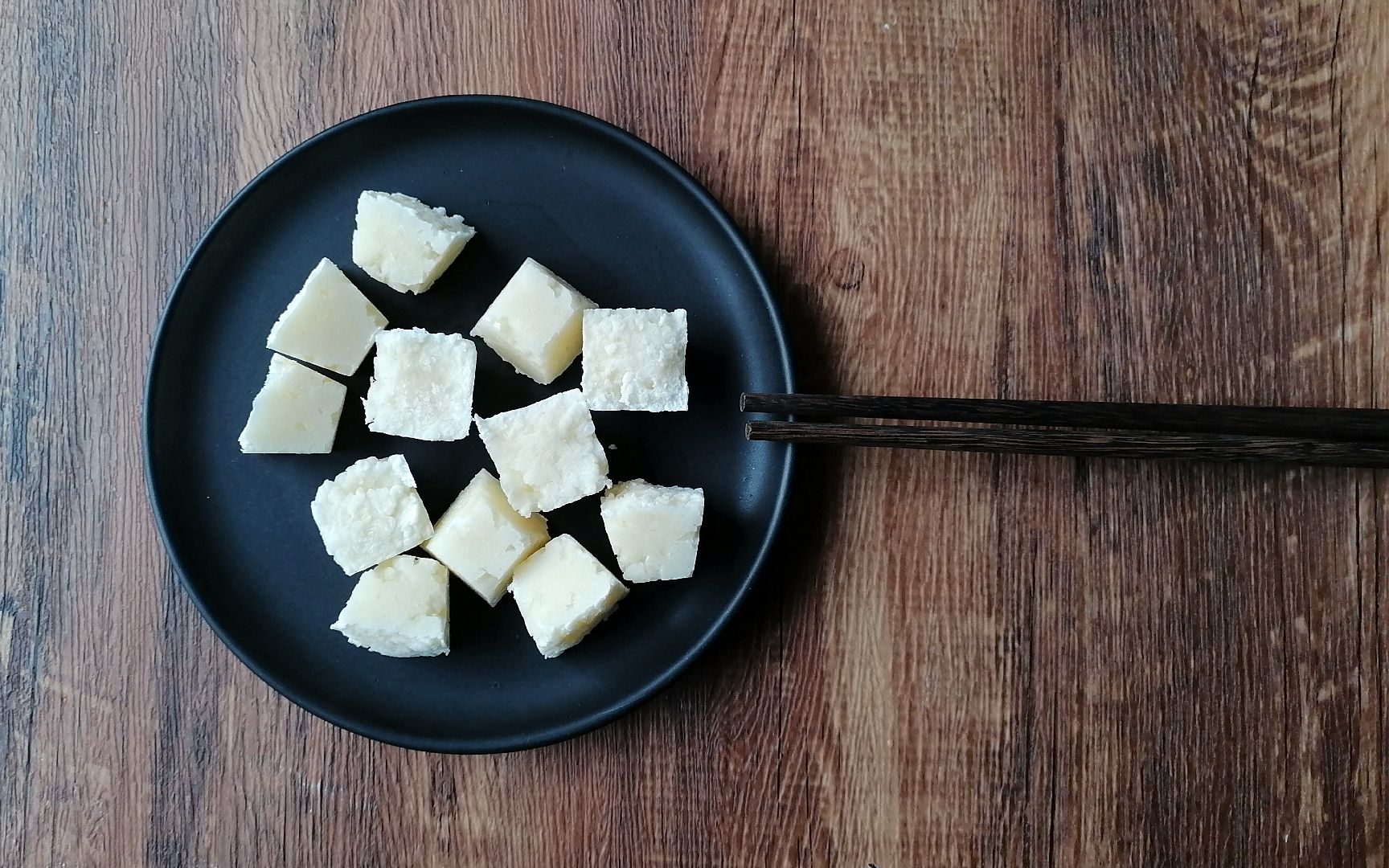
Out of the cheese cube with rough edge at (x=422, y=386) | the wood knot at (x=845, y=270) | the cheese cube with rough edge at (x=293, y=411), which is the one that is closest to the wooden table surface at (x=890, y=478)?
the wood knot at (x=845, y=270)

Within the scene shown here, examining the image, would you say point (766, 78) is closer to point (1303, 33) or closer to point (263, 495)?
point (1303, 33)

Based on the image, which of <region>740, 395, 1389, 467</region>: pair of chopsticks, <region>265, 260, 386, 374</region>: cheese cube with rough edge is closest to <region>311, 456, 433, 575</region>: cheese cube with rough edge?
<region>265, 260, 386, 374</region>: cheese cube with rough edge

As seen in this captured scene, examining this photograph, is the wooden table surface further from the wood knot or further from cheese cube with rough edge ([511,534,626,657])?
cheese cube with rough edge ([511,534,626,657])

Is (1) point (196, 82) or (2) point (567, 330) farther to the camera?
(1) point (196, 82)

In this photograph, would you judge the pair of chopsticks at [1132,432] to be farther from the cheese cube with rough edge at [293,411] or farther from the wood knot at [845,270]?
the cheese cube with rough edge at [293,411]

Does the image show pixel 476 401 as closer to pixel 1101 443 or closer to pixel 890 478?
pixel 890 478

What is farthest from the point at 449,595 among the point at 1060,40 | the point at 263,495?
the point at 1060,40

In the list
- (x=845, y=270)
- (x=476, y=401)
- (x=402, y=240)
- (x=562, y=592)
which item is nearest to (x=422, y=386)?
(x=476, y=401)
